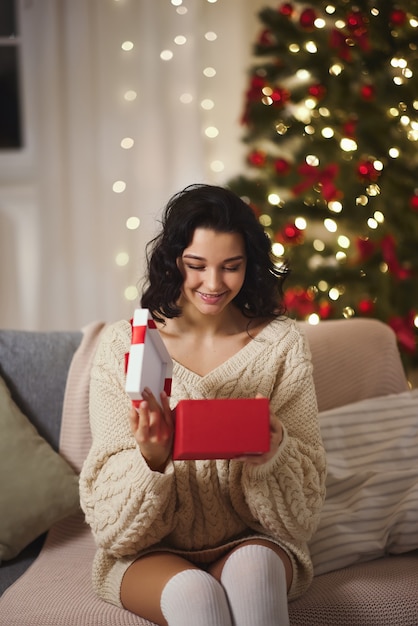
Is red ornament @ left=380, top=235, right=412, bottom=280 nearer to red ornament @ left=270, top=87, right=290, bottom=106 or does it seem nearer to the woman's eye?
red ornament @ left=270, top=87, right=290, bottom=106

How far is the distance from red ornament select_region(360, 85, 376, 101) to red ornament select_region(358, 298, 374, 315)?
76 centimetres

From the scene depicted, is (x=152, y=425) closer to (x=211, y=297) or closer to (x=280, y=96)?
(x=211, y=297)

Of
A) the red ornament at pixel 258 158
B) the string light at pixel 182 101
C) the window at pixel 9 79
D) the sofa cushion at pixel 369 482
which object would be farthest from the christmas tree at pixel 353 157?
the window at pixel 9 79

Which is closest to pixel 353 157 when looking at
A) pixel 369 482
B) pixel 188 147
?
pixel 188 147

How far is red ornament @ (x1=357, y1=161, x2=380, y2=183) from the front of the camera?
287cm

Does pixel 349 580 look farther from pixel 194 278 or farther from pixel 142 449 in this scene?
pixel 194 278

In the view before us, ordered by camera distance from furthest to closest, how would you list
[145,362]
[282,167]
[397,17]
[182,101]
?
[182,101] → [282,167] → [397,17] → [145,362]

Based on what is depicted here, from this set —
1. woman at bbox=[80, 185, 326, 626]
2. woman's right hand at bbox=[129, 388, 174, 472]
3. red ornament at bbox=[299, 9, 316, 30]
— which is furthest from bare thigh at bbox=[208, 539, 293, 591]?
red ornament at bbox=[299, 9, 316, 30]

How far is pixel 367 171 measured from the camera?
287 centimetres

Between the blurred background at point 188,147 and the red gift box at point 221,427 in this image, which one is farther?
the blurred background at point 188,147

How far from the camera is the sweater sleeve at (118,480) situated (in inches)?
58.1

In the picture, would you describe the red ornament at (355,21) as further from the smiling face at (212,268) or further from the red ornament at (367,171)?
the smiling face at (212,268)

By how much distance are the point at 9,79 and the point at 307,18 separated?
1.37 m

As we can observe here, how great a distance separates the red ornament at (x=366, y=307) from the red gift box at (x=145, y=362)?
154 cm
